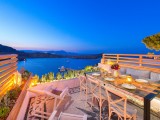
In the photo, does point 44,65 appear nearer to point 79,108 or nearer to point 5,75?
point 5,75

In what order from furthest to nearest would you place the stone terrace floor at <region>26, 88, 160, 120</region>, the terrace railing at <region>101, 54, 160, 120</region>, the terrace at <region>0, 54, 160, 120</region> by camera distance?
the terrace railing at <region>101, 54, 160, 120</region>
the stone terrace floor at <region>26, 88, 160, 120</region>
the terrace at <region>0, 54, 160, 120</region>

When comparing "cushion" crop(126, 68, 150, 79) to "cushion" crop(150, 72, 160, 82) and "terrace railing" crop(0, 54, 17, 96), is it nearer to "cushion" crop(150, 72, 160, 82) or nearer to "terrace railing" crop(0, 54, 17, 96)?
"cushion" crop(150, 72, 160, 82)

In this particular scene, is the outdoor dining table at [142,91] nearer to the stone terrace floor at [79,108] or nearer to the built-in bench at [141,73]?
the stone terrace floor at [79,108]

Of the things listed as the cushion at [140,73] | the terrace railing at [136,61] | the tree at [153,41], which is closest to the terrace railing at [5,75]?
the terrace railing at [136,61]

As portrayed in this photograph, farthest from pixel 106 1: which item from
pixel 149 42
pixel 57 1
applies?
pixel 149 42

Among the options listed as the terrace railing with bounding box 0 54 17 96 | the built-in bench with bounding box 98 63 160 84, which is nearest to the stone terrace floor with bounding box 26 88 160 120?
the built-in bench with bounding box 98 63 160 84

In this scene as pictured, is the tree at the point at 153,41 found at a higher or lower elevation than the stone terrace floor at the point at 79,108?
higher

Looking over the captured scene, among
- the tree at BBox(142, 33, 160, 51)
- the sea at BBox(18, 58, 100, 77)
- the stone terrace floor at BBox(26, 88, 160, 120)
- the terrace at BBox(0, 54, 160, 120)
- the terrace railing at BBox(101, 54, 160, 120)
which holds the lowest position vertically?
the sea at BBox(18, 58, 100, 77)

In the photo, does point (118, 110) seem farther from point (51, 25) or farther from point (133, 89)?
point (51, 25)

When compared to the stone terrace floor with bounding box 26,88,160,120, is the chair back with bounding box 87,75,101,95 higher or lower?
higher

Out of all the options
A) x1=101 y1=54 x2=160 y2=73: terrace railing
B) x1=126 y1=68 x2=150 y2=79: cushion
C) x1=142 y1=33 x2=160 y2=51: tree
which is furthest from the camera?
x1=142 y1=33 x2=160 y2=51: tree

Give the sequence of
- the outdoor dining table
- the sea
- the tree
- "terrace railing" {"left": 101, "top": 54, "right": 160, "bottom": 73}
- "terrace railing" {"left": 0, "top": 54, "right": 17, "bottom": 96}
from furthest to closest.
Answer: the sea < the tree < "terrace railing" {"left": 101, "top": 54, "right": 160, "bottom": 73} < "terrace railing" {"left": 0, "top": 54, "right": 17, "bottom": 96} < the outdoor dining table

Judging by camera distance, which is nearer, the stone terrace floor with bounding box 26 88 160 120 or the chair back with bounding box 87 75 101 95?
the chair back with bounding box 87 75 101 95

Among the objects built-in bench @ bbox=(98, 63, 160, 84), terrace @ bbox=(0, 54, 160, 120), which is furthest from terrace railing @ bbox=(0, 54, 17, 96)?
built-in bench @ bbox=(98, 63, 160, 84)
